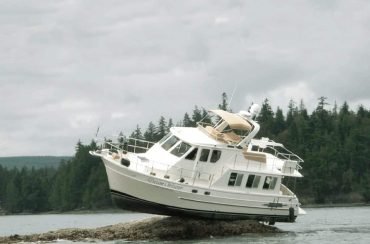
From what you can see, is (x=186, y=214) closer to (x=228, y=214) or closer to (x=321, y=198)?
(x=228, y=214)

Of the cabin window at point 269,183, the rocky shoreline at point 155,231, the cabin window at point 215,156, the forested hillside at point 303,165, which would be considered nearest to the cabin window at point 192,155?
the cabin window at point 215,156

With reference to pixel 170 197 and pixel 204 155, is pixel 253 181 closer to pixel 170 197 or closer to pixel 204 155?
pixel 204 155

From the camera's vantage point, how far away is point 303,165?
349ft

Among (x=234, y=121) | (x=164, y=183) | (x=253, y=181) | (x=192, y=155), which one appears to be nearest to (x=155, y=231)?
(x=164, y=183)

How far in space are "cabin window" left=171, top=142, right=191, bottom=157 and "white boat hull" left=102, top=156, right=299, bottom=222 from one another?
1701 mm

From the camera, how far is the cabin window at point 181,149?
113ft

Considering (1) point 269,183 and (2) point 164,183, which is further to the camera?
(1) point 269,183

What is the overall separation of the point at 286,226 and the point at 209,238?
10941mm

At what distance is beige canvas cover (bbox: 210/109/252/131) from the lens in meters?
35.6

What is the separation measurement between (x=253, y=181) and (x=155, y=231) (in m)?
5.44

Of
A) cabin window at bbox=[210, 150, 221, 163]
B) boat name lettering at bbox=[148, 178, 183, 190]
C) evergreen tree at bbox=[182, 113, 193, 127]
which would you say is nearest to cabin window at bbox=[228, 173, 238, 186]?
cabin window at bbox=[210, 150, 221, 163]

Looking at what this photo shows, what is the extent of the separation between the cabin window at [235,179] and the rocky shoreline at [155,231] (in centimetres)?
176

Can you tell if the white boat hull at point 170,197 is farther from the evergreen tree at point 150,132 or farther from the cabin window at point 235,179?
the evergreen tree at point 150,132

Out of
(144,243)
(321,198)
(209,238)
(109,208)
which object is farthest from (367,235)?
(109,208)
